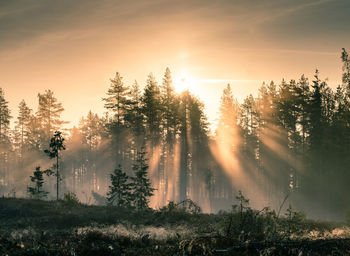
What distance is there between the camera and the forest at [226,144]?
3869 cm

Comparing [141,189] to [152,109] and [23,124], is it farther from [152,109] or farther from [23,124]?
[23,124]

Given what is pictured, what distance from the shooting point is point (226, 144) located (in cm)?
6625

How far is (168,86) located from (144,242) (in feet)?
156

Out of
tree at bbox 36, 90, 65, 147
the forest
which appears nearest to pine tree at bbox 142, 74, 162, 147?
the forest

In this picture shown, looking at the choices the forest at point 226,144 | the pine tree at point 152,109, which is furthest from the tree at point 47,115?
the pine tree at point 152,109

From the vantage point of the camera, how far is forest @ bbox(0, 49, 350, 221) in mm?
38688

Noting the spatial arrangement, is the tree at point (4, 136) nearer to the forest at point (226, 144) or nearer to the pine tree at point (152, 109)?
the forest at point (226, 144)

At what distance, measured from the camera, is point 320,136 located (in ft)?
131

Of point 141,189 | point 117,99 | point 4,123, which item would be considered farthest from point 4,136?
point 141,189

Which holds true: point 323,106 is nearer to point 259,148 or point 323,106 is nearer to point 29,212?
point 259,148

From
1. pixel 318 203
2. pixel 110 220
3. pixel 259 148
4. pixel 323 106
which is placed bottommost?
pixel 318 203

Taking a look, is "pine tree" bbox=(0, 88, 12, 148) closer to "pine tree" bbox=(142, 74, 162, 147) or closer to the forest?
the forest

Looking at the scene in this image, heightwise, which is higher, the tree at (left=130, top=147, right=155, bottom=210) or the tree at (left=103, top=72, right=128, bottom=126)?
the tree at (left=103, top=72, right=128, bottom=126)

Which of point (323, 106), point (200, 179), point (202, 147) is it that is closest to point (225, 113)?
point (202, 147)
